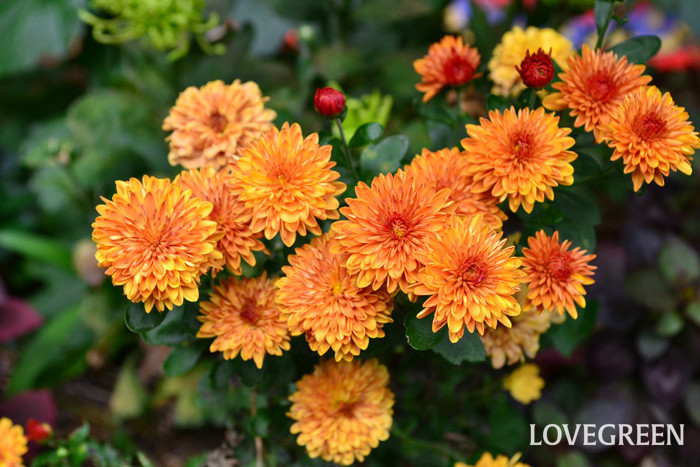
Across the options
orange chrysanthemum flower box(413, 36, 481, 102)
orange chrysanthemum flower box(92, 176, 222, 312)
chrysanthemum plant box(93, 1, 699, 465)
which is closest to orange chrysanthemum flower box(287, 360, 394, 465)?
chrysanthemum plant box(93, 1, 699, 465)

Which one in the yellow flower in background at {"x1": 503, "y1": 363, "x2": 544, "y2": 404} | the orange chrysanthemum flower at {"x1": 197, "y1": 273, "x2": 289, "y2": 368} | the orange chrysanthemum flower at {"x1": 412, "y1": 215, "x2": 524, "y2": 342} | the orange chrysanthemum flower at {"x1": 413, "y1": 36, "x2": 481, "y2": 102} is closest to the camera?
the orange chrysanthemum flower at {"x1": 412, "y1": 215, "x2": 524, "y2": 342}

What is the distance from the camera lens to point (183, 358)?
728 mm

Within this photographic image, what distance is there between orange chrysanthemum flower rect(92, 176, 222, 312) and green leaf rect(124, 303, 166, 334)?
0.02 m

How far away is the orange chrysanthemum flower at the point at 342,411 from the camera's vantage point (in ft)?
2.23

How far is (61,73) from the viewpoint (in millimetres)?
1866

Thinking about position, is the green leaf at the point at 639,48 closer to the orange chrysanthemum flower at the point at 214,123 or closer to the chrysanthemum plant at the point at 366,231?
the chrysanthemum plant at the point at 366,231

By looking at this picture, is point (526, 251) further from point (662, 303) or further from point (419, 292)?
point (662, 303)

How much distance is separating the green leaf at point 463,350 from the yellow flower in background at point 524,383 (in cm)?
27

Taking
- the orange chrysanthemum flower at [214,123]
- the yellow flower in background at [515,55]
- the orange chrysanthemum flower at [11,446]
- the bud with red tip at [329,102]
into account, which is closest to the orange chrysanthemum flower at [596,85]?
the yellow flower in background at [515,55]

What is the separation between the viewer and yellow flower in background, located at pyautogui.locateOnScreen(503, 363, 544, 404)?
0.87 m

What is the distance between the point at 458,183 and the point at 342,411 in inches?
12.2

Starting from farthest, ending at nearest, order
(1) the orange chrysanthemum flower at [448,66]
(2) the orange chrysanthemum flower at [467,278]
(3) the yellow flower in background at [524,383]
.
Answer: (3) the yellow flower in background at [524,383], (1) the orange chrysanthemum flower at [448,66], (2) the orange chrysanthemum flower at [467,278]

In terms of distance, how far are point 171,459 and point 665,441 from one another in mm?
1016

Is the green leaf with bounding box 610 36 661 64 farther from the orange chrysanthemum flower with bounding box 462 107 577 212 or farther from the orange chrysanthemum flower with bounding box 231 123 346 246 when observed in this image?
the orange chrysanthemum flower with bounding box 231 123 346 246
